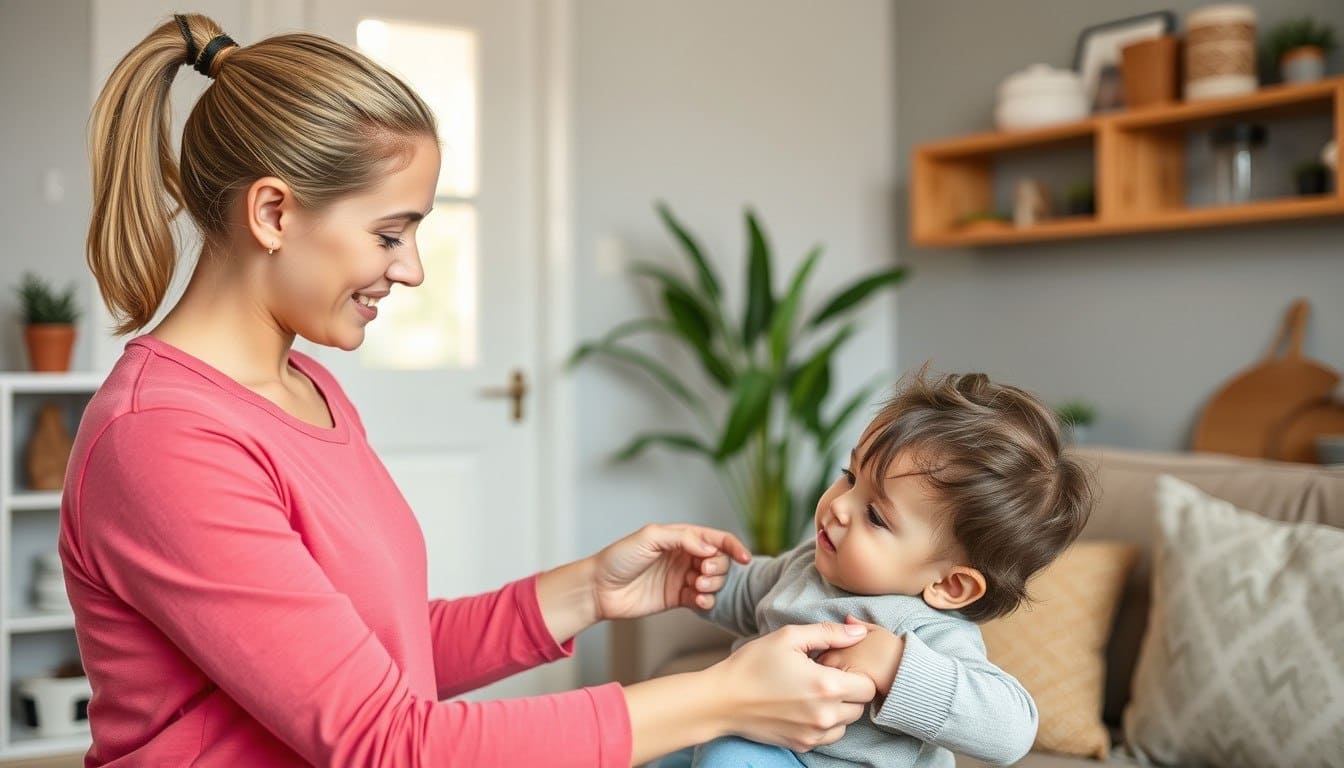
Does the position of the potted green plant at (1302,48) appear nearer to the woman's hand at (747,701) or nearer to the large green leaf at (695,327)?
the large green leaf at (695,327)

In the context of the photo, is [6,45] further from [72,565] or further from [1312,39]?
[1312,39]

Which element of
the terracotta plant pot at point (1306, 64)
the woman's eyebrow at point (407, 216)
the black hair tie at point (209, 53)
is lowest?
the woman's eyebrow at point (407, 216)

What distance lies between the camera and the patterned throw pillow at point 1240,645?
5.82 ft

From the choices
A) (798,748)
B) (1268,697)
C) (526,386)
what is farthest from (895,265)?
(798,748)

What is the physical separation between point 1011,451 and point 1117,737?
104 centimetres

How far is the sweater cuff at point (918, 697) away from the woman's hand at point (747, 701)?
87 mm

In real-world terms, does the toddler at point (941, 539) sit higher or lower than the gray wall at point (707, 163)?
lower

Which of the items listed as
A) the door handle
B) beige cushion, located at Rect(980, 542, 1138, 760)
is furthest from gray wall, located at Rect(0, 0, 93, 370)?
beige cushion, located at Rect(980, 542, 1138, 760)

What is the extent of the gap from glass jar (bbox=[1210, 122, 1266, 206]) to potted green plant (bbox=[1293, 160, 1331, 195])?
0.47 ft

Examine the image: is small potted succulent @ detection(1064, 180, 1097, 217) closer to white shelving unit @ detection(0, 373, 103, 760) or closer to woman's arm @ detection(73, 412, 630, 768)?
white shelving unit @ detection(0, 373, 103, 760)

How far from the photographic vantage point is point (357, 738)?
3.20 feet

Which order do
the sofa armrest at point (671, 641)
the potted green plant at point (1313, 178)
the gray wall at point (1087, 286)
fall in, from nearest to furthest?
the sofa armrest at point (671, 641), the potted green plant at point (1313, 178), the gray wall at point (1087, 286)

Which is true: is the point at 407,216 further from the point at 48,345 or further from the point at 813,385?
the point at 813,385

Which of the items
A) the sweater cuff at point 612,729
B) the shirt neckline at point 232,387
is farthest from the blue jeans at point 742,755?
the shirt neckline at point 232,387
